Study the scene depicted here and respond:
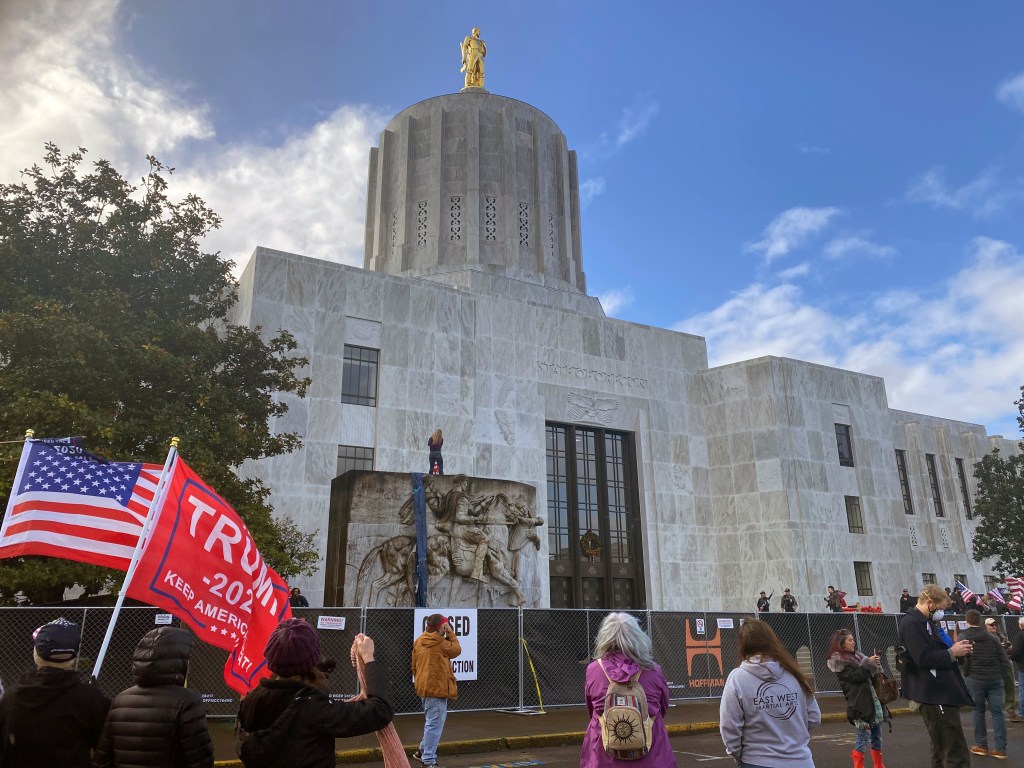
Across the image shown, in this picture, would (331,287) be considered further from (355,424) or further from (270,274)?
(355,424)

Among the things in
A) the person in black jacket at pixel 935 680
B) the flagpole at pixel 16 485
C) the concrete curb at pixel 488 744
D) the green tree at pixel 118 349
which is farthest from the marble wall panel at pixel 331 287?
the person in black jacket at pixel 935 680

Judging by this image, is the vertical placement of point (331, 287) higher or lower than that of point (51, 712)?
higher

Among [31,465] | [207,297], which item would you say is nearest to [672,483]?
[207,297]

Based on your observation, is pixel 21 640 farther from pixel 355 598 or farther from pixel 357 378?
pixel 357 378

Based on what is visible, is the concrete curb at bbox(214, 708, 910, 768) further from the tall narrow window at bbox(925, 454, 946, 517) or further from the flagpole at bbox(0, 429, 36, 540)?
the tall narrow window at bbox(925, 454, 946, 517)

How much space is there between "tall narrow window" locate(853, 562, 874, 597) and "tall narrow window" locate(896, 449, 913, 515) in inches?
326

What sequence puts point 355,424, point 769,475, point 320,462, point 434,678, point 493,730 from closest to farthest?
point 434,678 < point 493,730 < point 320,462 < point 355,424 < point 769,475

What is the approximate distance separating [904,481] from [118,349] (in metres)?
40.1

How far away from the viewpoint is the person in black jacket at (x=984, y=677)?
10000mm

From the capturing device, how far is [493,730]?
11.9m

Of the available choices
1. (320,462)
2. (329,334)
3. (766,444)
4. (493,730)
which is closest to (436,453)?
(320,462)

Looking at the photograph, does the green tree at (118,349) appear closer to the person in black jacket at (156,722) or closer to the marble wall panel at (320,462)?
the marble wall panel at (320,462)

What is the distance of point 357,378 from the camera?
28172 millimetres

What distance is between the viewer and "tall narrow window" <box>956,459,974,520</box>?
45119 mm
